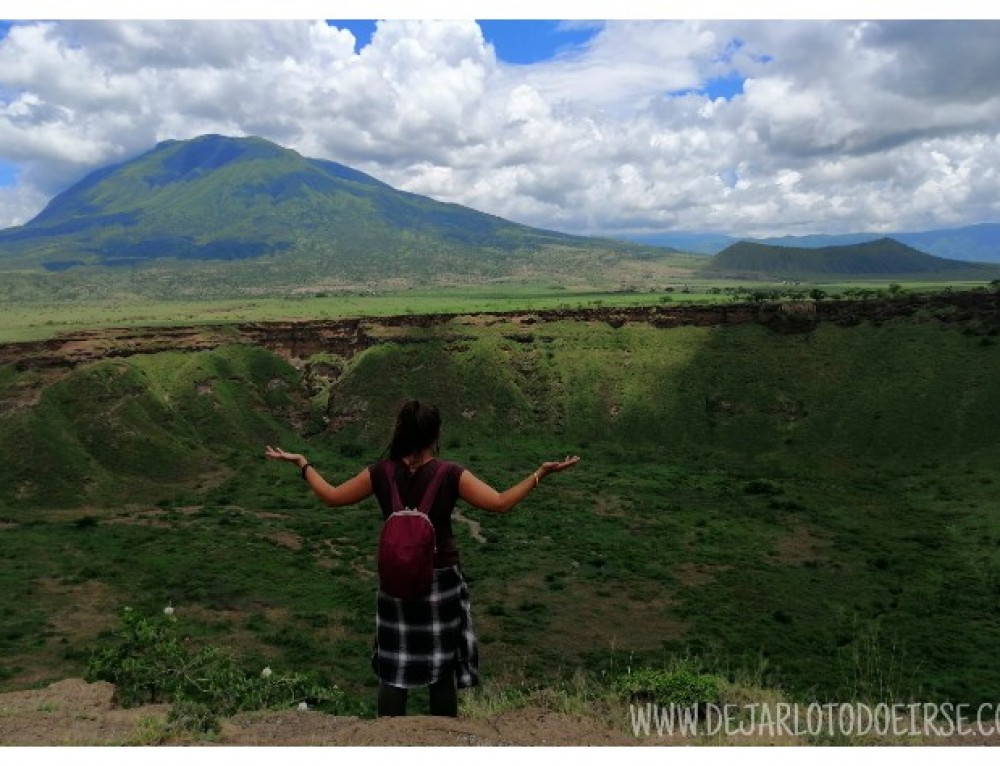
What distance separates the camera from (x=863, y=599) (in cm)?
3219

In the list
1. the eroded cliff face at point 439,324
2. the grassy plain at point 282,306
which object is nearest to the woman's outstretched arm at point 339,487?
the eroded cliff face at point 439,324

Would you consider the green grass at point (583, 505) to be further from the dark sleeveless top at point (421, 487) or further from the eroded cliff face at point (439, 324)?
the dark sleeveless top at point (421, 487)

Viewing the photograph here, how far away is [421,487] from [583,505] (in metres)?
42.3

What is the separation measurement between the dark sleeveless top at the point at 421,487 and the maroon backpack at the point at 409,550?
0.08 m

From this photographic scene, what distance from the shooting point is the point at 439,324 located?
7900cm

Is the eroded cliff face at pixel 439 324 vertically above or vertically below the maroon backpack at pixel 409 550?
below

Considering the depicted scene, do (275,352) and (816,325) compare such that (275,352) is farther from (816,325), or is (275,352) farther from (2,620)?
(816,325)

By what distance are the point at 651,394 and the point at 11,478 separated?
51263 mm

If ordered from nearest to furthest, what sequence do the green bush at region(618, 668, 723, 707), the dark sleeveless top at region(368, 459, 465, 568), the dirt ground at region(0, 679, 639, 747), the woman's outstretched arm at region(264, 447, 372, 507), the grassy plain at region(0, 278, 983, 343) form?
the dark sleeveless top at region(368, 459, 465, 568) → the woman's outstretched arm at region(264, 447, 372, 507) → the dirt ground at region(0, 679, 639, 747) → the green bush at region(618, 668, 723, 707) → the grassy plain at region(0, 278, 983, 343)

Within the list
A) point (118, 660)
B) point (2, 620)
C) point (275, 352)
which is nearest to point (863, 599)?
point (118, 660)

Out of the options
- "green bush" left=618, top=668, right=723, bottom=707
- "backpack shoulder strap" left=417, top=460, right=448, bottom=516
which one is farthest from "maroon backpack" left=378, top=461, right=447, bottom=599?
"green bush" left=618, top=668, right=723, bottom=707

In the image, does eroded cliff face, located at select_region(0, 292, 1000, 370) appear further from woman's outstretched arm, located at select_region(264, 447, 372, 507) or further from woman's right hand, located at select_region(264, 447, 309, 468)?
woman's outstretched arm, located at select_region(264, 447, 372, 507)

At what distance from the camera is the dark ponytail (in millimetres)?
6680

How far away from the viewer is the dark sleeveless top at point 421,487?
21.7 feet
